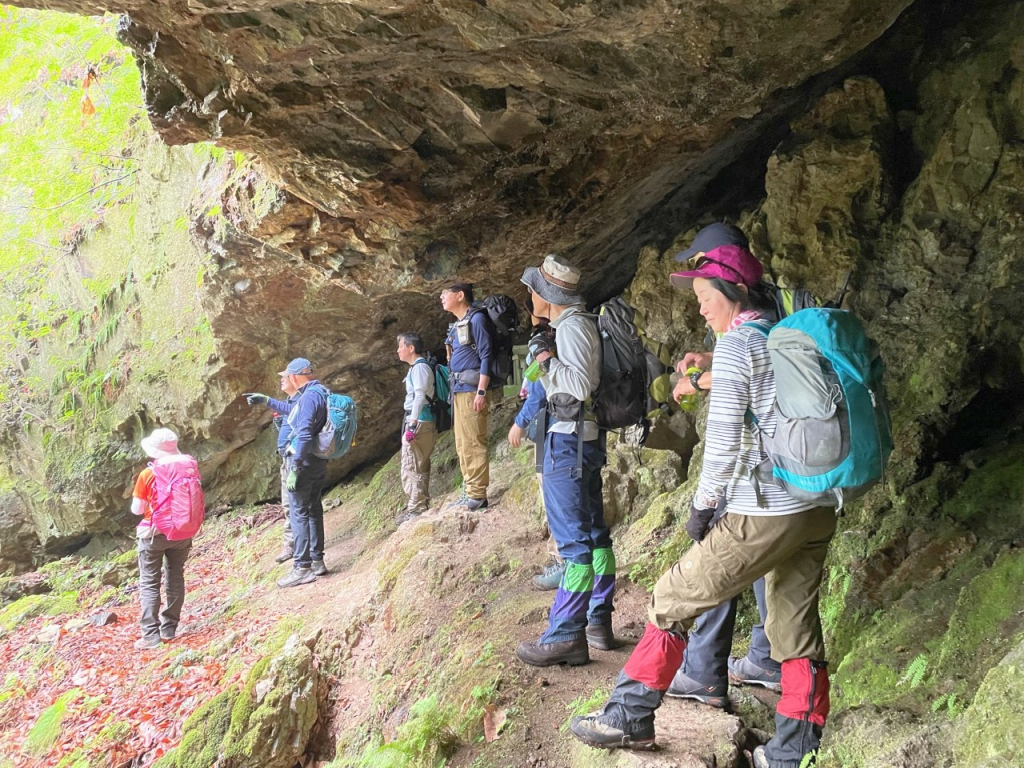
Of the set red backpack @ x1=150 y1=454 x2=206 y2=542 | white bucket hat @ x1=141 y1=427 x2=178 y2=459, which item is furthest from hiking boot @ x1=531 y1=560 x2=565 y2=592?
white bucket hat @ x1=141 y1=427 x2=178 y2=459

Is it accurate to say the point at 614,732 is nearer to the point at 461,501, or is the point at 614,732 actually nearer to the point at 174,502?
the point at 461,501

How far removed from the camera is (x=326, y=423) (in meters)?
9.02

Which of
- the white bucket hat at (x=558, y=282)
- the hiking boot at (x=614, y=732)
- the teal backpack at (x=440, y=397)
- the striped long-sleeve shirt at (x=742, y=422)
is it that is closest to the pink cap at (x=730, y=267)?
the striped long-sleeve shirt at (x=742, y=422)

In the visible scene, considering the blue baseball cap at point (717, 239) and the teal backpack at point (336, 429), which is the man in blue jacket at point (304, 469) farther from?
the blue baseball cap at point (717, 239)

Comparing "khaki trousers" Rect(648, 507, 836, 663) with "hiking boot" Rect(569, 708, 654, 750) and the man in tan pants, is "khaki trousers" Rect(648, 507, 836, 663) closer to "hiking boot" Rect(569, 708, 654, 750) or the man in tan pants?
"hiking boot" Rect(569, 708, 654, 750)

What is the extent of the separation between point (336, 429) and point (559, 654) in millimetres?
5394

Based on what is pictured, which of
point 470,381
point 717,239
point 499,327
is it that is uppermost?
point 717,239

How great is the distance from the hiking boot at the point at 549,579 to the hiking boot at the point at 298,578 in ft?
13.8

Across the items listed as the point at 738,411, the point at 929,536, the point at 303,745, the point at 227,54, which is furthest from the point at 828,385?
the point at 303,745

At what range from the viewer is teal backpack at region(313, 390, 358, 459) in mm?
8898

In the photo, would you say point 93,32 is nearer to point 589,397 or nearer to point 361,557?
point 361,557

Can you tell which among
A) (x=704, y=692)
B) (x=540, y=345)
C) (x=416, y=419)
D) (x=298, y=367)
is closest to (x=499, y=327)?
(x=416, y=419)

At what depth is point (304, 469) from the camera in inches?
349

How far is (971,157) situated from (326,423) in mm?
7613
